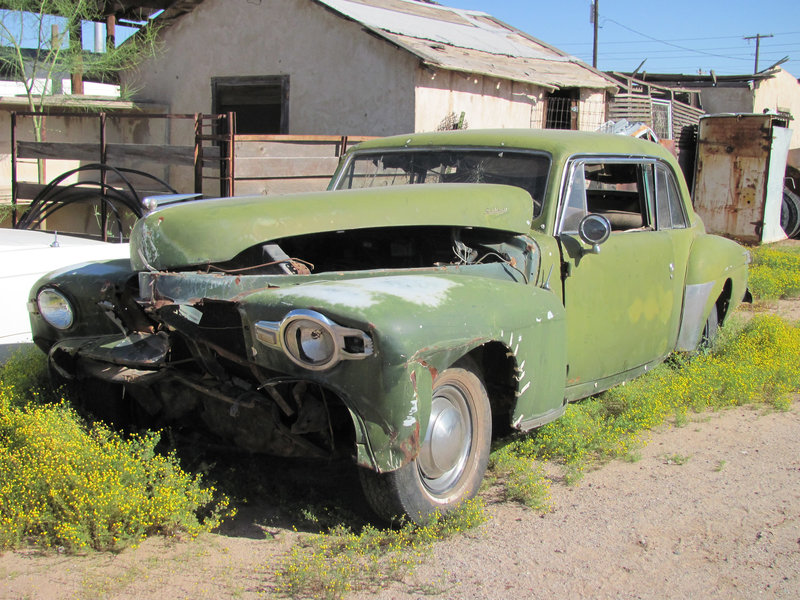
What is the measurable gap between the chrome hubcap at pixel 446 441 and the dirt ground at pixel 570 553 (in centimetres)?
26

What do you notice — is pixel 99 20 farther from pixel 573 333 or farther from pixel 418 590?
pixel 418 590

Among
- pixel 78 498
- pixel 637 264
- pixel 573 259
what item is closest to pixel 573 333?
pixel 573 259

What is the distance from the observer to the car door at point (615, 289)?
4.12m

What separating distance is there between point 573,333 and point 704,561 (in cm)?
134

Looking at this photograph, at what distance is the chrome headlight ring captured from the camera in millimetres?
2822

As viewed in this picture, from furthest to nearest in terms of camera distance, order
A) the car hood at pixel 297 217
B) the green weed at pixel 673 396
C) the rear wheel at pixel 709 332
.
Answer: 1. the rear wheel at pixel 709 332
2. the green weed at pixel 673 396
3. the car hood at pixel 297 217

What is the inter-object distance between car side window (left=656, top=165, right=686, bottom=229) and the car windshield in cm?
109

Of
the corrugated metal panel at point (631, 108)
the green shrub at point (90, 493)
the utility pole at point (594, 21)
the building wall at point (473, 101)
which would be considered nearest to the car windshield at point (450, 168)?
the green shrub at point (90, 493)

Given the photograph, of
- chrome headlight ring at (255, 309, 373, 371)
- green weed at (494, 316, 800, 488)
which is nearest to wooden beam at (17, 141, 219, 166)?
green weed at (494, 316, 800, 488)

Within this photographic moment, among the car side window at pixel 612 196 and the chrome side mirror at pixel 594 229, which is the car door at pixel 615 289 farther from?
the chrome side mirror at pixel 594 229

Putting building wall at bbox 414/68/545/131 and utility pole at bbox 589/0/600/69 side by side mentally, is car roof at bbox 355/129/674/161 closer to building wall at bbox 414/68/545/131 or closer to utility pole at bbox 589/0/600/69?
building wall at bbox 414/68/545/131

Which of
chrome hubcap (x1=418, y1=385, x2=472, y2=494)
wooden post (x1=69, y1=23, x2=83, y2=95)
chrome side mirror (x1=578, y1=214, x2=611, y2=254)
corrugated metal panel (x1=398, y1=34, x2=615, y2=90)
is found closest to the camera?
chrome hubcap (x1=418, y1=385, x2=472, y2=494)

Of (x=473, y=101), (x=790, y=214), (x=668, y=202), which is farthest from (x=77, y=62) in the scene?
(x=790, y=214)

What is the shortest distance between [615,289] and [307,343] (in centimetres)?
212
